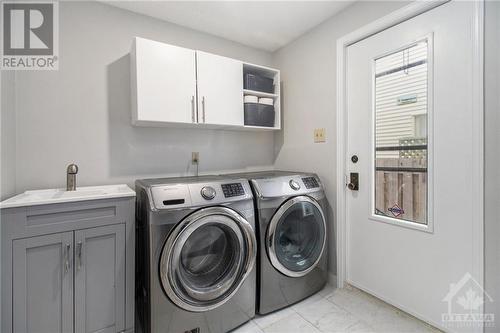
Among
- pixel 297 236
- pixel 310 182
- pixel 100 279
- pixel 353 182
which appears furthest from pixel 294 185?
pixel 100 279

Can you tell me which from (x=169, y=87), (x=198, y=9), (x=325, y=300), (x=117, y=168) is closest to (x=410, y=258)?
(x=325, y=300)

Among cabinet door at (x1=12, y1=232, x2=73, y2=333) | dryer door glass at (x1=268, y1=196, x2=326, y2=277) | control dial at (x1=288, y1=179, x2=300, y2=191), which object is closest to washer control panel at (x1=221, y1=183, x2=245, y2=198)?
dryer door glass at (x1=268, y1=196, x2=326, y2=277)

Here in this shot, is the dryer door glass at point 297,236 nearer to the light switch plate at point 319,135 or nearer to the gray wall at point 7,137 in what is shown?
the light switch plate at point 319,135

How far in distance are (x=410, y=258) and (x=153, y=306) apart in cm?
174

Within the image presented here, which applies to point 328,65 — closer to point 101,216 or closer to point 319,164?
point 319,164

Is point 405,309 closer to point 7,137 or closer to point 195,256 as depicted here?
point 195,256

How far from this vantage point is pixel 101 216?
4.48 feet

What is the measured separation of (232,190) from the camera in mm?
1624

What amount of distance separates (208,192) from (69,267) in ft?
2.81

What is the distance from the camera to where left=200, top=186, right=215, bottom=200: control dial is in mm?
1499

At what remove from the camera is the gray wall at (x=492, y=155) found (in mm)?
1263

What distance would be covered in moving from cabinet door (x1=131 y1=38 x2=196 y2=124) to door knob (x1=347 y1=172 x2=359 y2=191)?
56.1 inches

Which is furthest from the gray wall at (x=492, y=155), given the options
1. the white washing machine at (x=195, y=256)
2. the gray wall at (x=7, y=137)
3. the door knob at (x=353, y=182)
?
the gray wall at (x=7, y=137)

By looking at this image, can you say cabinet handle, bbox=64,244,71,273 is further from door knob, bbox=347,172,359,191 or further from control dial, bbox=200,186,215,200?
door knob, bbox=347,172,359,191
